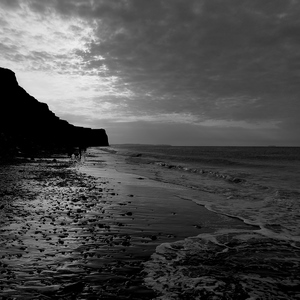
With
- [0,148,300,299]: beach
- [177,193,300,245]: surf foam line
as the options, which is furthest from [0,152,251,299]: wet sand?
[177,193,300,245]: surf foam line

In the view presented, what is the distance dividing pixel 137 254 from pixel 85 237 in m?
2.10

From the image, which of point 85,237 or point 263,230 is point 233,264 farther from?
point 85,237

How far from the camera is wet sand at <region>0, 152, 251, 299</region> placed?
547 centimetres

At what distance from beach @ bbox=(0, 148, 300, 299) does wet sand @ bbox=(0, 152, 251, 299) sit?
0.8 inches

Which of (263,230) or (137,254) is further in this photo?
(263,230)

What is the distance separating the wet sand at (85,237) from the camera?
17.9 feet

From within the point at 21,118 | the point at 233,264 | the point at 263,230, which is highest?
the point at 21,118

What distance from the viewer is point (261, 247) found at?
8.53m

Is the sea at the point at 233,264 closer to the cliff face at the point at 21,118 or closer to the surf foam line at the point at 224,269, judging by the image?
the surf foam line at the point at 224,269

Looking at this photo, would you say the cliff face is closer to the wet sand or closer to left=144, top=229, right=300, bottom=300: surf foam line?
the wet sand

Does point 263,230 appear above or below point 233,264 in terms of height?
below

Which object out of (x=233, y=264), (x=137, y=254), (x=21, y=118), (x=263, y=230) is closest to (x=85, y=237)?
(x=137, y=254)

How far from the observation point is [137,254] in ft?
24.2

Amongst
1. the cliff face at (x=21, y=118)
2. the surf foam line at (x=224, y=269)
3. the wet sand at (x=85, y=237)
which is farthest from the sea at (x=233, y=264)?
the cliff face at (x=21, y=118)
